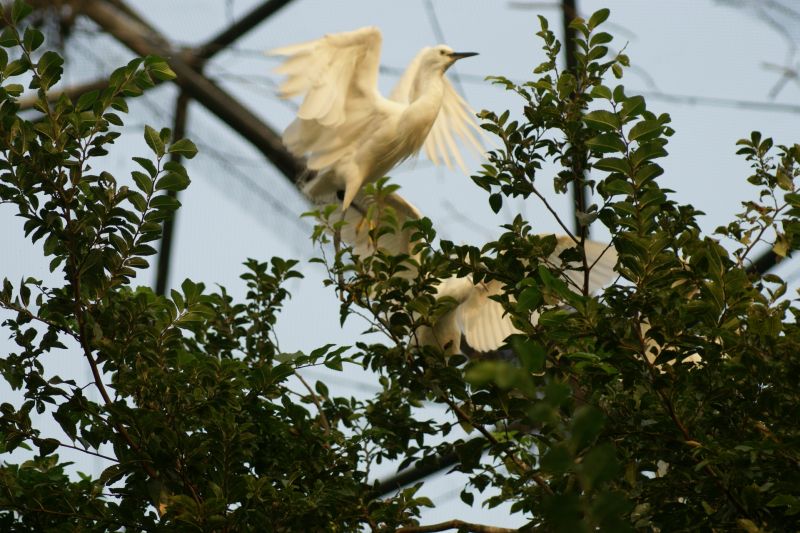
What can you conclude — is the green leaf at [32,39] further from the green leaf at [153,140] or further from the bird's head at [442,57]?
the bird's head at [442,57]

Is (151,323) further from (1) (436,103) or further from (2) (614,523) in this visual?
(1) (436,103)

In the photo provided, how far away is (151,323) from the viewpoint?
6.75 feet

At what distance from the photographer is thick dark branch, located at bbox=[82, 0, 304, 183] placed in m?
4.12

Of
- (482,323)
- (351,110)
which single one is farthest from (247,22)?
(482,323)

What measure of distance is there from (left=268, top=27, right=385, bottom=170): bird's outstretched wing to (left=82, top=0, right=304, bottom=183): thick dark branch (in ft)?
0.40

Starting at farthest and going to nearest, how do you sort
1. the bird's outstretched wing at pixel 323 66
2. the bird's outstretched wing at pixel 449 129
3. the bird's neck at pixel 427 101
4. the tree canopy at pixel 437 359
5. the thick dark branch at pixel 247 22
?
the bird's outstretched wing at pixel 449 129
the thick dark branch at pixel 247 22
the bird's neck at pixel 427 101
the bird's outstretched wing at pixel 323 66
the tree canopy at pixel 437 359

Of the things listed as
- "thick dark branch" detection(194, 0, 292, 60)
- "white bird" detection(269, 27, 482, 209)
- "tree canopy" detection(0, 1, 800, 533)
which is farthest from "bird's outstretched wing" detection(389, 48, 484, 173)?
"tree canopy" detection(0, 1, 800, 533)

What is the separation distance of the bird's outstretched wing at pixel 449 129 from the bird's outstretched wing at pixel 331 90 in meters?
0.71

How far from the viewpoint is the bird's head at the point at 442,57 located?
446 cm

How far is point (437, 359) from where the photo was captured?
7.13 feet

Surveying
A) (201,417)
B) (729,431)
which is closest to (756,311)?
(729,431)

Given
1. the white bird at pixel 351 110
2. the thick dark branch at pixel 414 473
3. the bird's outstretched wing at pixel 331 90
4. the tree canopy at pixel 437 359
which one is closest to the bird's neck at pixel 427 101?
the white bird at pixel 351 110

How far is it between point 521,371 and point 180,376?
4.40ft

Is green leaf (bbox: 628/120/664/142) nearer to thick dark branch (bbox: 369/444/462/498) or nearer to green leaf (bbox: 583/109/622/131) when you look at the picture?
green leaf (bbox: 583/109/622/131)
